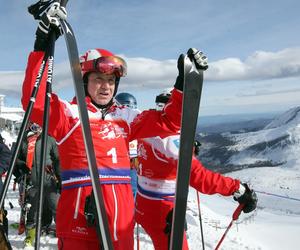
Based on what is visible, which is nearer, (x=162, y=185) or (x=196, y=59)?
(x=196, y=59)

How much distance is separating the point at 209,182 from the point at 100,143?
1931 mm

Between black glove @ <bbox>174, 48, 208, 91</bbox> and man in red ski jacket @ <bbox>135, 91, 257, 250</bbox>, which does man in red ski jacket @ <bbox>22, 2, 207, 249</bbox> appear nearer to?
black glove @ <bbox>174, 48, 208, 91</bbox>

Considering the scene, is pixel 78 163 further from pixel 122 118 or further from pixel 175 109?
pixel 175 109

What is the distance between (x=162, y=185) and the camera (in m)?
4.20

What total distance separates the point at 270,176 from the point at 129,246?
6875cm

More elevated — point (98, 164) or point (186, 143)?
point (186, 143)

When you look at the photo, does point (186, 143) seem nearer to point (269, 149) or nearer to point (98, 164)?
point (98, 164)

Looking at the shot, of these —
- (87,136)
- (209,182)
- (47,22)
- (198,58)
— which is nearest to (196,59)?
(198,58)

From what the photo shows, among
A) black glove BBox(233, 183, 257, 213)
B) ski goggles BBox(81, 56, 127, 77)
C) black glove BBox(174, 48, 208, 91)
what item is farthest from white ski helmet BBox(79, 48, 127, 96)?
black glove BBox(233, 183, 257, 213)

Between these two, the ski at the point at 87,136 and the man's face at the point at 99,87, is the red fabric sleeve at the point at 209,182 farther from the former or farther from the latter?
the ski at the point at 87,136

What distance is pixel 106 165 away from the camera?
2.79m

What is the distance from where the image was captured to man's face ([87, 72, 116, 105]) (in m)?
2.97

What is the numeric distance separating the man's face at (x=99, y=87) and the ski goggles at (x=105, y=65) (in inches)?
2.4

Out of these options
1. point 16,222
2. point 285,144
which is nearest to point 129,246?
point 16,222
